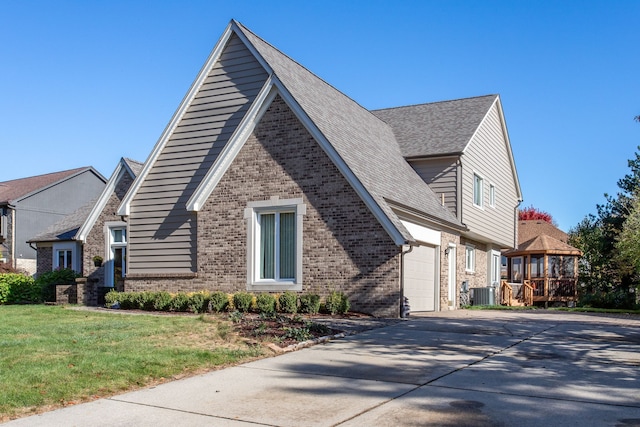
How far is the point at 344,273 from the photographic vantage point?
54.6 ft

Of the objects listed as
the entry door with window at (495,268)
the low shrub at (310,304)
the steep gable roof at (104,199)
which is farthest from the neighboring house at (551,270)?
the steep gable roof at (104,199)

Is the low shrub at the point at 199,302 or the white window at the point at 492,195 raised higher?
the white window at the point at 492,195

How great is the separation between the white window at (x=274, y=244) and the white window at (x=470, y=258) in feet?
33.1

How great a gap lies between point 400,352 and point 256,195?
8.70 meters

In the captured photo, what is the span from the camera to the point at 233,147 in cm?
1844

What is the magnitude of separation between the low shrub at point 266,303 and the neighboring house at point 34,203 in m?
30.2

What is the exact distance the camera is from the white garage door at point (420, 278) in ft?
59.2

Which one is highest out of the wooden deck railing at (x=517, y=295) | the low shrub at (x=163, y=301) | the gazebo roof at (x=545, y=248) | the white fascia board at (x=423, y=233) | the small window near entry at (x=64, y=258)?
the white fascia board at (x=423, y=233)

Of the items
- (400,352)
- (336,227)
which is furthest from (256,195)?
(400,352)

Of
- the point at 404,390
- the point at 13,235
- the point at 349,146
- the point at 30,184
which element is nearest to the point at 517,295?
the point at 349,146

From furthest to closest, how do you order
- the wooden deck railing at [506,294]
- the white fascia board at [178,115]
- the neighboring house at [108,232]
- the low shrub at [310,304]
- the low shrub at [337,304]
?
1. the wooden deck railing at [506,294]
2. the neighboring house at [108,232]
3. the white fascia board at [178,115]
4. the low shrub at [310,304]
5. the low shrub at [337,304]

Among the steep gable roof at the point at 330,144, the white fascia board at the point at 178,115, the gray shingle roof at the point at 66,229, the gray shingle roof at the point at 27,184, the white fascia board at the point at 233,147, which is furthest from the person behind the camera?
the gray shingle roof at the point at 27,184

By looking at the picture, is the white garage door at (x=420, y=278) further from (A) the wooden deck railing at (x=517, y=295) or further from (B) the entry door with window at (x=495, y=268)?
(B) the entry door with window at (x=495, y=268)

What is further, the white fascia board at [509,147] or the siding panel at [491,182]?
the white fascia board at [509,147]
